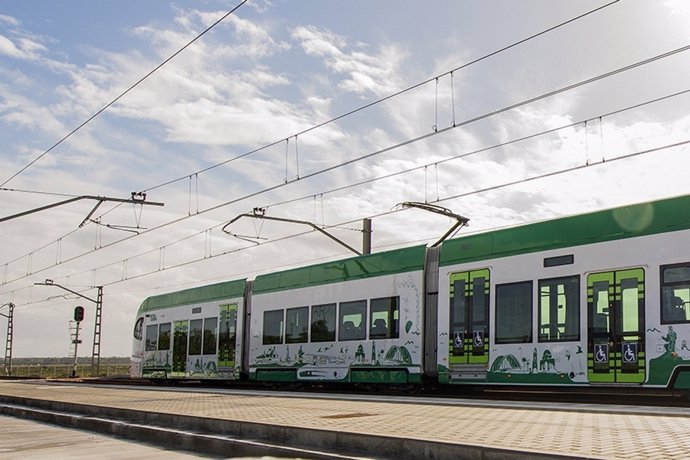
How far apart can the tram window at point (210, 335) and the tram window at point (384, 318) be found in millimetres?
8913

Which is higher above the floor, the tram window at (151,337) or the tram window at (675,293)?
the tram window at (675,293)

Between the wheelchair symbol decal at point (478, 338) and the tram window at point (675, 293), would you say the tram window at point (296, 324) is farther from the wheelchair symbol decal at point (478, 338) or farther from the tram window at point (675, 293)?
the tram window at point (675, 293)

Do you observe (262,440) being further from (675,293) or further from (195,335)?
(195,335)

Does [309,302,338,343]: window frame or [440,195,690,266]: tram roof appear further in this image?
[309,302,338,343]: window frame

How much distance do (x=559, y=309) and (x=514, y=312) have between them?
1141 mm

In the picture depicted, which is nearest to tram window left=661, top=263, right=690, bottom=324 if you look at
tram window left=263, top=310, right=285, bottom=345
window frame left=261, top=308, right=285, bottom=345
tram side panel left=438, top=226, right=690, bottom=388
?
tram side panel left=438, top=226, right=690, bottom=388

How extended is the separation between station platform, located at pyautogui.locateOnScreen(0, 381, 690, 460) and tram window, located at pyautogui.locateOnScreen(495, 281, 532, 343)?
2907mm

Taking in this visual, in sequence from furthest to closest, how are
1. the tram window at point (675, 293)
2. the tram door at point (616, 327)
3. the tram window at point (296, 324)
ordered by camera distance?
the tram window at point (296, 324)
the tram door at point (616, 327)
the tram window at point (675, 293)

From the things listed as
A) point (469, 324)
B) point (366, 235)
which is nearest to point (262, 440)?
point (469, 324)

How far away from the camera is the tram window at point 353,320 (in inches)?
820

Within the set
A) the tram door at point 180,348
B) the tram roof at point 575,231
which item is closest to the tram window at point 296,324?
the tram roof at point 575,231

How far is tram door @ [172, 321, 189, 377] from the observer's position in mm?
29500

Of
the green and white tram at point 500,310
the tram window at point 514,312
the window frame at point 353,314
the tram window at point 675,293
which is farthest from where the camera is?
the window frame at point 353,314

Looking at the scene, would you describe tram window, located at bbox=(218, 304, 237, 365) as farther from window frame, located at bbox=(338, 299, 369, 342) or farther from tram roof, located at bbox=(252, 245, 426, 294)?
window frame, located at bbox=(338, 299, 369, 342)
